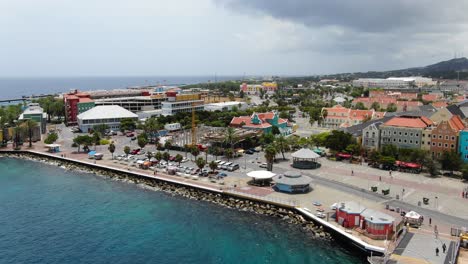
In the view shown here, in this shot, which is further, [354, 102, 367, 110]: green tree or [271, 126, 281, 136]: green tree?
[354, 102, 367, 110]: green tree

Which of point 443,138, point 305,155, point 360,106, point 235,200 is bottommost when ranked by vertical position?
point 235,200

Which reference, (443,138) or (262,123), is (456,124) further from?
(262,123)

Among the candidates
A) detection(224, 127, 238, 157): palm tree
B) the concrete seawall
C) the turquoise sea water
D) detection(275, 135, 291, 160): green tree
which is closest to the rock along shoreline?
the concrete seawall

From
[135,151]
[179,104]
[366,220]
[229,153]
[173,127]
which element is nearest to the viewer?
[366,220]

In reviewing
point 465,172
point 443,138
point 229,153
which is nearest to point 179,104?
point 229,153

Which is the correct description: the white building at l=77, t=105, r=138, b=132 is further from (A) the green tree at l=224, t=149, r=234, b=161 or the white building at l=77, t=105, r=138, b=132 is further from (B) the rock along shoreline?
(A) the green tree at l=224, t=149, r=234, b=161

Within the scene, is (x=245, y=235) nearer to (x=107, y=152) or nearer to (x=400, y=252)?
(x=400, y=252)
